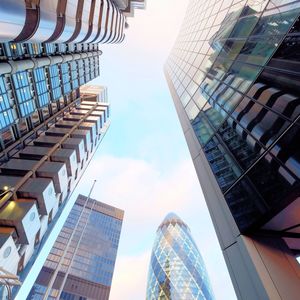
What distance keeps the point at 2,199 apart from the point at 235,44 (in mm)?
23129

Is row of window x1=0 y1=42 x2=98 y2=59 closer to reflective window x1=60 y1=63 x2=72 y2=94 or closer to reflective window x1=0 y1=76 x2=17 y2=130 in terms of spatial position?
reflective window x1=60 y1=63 x2=72 y2=94

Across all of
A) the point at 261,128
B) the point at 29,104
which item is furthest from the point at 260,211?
the point at 29,104

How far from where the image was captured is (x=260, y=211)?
28.4 feet

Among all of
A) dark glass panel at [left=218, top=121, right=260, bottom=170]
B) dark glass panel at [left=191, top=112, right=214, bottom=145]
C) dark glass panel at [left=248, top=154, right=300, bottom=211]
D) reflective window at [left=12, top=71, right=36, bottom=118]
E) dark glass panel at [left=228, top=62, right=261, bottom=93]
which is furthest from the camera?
reflective window at [left=12, top=71, right=36, bottom=118]

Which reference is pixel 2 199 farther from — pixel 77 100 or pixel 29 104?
pixel 77 100

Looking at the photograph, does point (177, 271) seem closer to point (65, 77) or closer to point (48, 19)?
point (65, 77)

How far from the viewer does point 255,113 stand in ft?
32.4

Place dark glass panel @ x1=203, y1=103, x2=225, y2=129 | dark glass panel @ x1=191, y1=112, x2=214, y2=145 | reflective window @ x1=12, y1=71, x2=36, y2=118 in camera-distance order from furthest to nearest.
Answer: reflective window @ x1=12, y1=71, x2=36, y2=118
dark glass panel @ x1=191, y1=112, x2=214, y2=145
dark glass panel @ x1=203, y1=103, x2=225, y2=129

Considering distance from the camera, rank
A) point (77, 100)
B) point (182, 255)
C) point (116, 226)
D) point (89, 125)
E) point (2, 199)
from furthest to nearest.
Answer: point (116, 226), point (182, 255), point (77, 100), point (89, 125), point (2, 199)

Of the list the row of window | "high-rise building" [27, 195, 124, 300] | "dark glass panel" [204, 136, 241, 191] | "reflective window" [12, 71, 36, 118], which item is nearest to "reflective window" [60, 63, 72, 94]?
the row of window

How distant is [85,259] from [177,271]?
4134cm

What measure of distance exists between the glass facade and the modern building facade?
695 inches

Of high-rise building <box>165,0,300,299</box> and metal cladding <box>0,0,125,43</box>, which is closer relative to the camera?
high-rise building <box>165,0,300,299</box>

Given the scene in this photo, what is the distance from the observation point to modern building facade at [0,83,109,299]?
21594 mm
